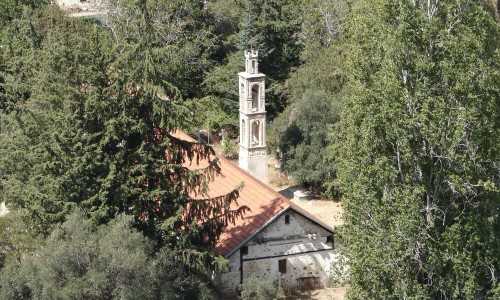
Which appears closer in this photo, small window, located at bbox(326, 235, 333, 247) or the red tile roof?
the red tile roof

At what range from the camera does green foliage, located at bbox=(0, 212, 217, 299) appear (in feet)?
63.5

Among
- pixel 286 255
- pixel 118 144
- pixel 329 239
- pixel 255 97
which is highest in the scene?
pixel 255 97

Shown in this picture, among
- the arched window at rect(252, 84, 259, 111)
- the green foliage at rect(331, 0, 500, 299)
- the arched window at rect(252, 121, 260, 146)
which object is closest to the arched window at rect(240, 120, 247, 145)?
the arched window at rect(252, 121, 260, 146)

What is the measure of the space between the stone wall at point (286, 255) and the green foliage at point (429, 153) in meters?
6.08

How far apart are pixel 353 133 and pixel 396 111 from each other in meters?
1.69

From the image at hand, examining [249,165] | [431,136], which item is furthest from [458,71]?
[249,165]

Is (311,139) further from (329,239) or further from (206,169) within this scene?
(206,169)

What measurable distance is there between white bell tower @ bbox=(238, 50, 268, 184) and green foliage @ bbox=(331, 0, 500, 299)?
13.8 meters

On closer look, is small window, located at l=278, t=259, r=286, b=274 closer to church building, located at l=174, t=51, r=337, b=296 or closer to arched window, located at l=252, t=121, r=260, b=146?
church building, located at l=174, t=51, r=337, b=296

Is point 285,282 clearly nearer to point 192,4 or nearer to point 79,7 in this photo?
point 192,4

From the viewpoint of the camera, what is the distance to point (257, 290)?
2450 cm

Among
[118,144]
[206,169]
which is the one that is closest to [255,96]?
[206,169]

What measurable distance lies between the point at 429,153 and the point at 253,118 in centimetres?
1532

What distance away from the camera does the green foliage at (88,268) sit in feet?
63.5
